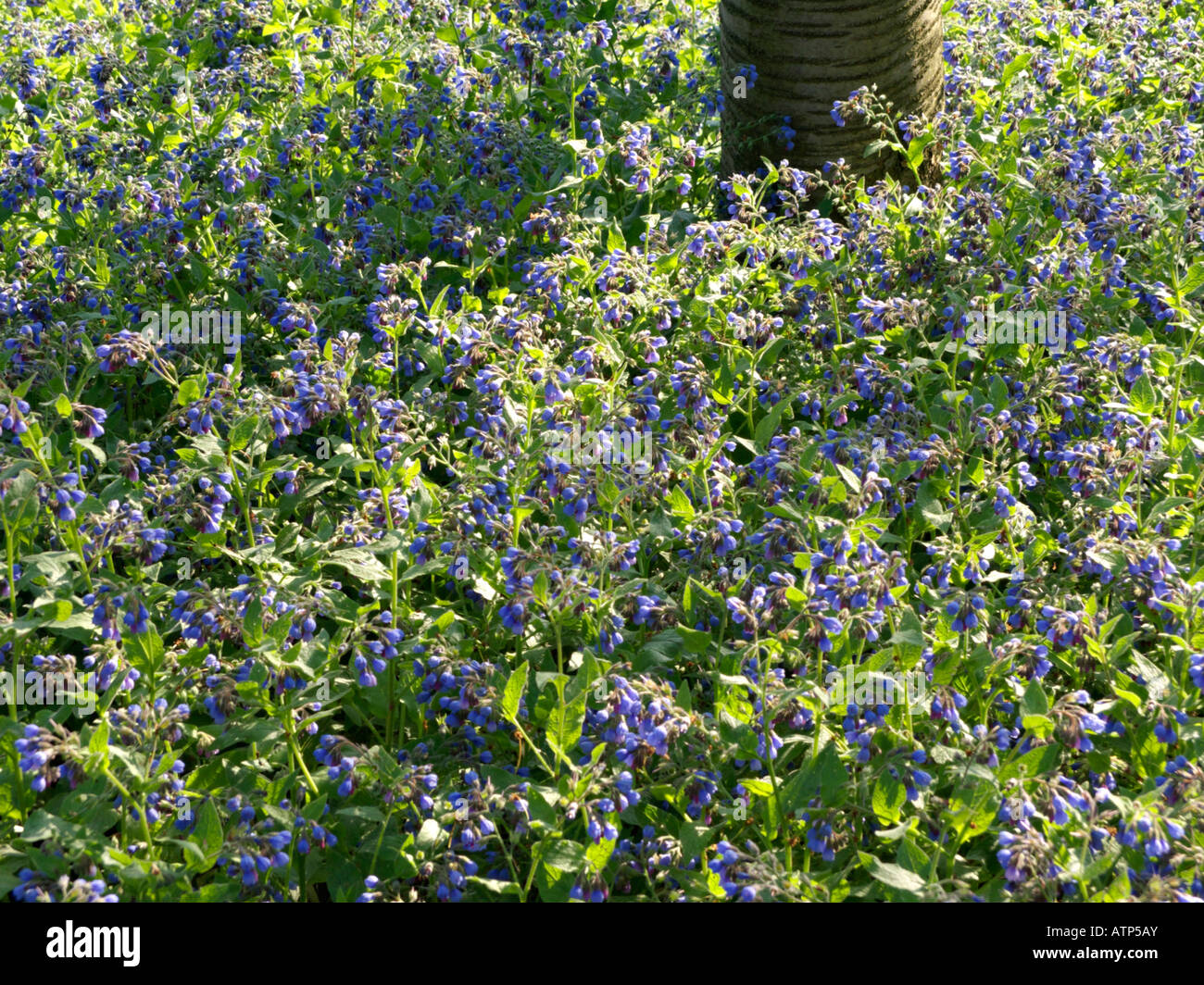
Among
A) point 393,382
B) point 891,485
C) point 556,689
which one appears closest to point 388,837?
point 556,689

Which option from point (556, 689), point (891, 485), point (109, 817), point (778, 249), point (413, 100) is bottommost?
point (109, 817)

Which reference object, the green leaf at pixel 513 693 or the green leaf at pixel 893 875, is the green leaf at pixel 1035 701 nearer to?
the green leaf at pixel 893 875

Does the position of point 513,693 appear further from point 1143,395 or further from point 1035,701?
point 1143,395

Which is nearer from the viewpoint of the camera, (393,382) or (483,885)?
(483,885)

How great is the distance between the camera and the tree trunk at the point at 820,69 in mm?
5406

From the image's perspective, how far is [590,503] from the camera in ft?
12.5

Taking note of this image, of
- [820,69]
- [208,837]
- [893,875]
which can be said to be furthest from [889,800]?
[820,69]

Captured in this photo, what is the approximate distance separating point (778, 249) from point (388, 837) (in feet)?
8.64

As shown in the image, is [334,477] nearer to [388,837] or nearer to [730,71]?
[388,837]

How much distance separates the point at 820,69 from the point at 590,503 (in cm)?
269

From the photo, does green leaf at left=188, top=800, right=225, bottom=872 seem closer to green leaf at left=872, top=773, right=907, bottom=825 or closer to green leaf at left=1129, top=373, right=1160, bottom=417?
green leaf at left=872, top=773, right=907, bottom=825

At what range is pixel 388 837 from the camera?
323cm

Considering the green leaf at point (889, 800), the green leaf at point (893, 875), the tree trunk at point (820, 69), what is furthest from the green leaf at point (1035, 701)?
the tree trunk at point (820, 69)

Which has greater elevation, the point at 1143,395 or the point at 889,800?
the point at 1143,395
